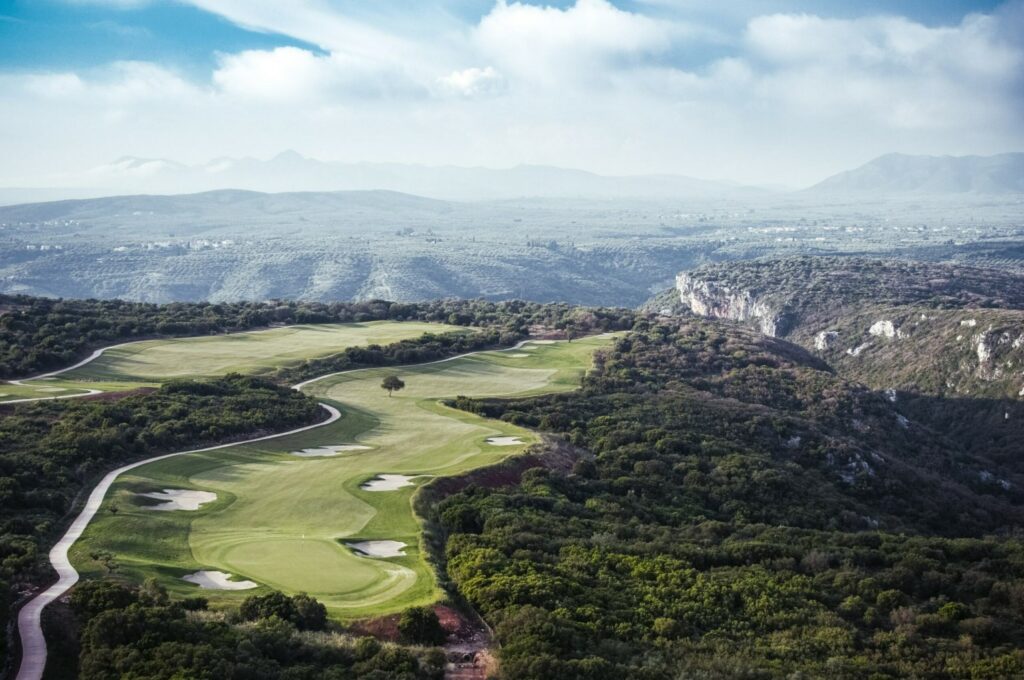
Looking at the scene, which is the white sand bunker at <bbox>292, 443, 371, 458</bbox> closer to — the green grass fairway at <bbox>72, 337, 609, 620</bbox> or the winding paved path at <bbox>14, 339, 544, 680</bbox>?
the green grass fairway at <bbox>72, 337, 609, 620</bbox>

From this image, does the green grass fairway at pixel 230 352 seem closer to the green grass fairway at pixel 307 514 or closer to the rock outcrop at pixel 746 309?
the green grass fairway at pixel 307 514

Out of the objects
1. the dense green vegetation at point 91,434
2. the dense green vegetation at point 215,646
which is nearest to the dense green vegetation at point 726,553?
the dense green vegetation at point 215,646

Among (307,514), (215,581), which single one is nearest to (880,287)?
(307,514)

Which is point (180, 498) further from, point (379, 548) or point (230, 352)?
point (230, 352)

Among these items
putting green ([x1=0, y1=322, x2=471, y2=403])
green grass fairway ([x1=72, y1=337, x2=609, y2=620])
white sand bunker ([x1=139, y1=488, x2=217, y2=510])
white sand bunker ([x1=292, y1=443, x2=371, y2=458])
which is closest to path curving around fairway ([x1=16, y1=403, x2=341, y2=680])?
green grass fairway ([x1=72, y1=337, x2=609, y2=620])

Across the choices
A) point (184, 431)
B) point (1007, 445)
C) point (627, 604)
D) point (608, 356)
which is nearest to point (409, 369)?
point (608, 356)
